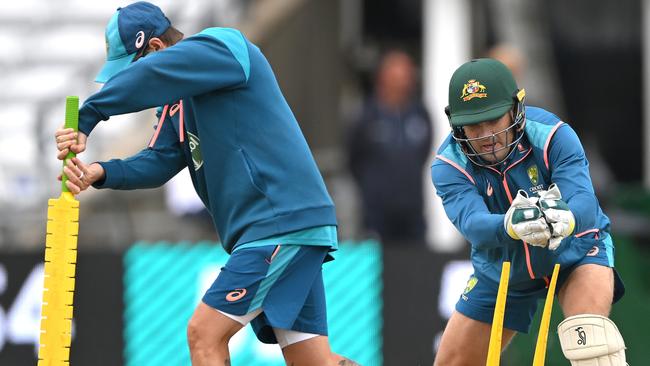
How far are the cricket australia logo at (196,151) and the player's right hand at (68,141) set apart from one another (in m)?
0.58

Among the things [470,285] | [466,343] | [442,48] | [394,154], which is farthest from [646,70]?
[466,343]

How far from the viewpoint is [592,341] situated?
18.4ft

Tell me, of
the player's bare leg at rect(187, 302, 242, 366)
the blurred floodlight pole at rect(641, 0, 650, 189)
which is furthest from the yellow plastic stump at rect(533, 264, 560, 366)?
the blurred floodlight pole at rect(641, 0, 650, 189)

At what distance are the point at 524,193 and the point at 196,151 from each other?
151 centimetres

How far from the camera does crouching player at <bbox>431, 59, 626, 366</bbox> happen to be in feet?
18.4

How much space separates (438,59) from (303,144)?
24.2 ft

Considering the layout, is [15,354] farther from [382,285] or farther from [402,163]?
[402,163]

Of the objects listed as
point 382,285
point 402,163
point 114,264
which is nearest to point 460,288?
point 382,285

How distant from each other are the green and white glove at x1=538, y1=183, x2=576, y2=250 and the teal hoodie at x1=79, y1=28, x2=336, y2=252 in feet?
3.70

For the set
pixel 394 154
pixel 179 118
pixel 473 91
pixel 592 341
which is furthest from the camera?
pixel 394 154

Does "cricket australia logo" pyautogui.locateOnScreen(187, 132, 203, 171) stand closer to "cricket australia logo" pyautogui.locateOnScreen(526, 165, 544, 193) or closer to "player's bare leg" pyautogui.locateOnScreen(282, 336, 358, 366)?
Result: "player's bare leg" pyautogui.locateOnScreen(282, 336, 358, 366)

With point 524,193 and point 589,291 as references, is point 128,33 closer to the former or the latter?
point 524,193

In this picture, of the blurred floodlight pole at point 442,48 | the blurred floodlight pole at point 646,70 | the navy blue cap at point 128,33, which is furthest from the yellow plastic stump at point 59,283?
the blurred floodlight pole at point 646,70

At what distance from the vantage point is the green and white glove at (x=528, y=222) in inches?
207
